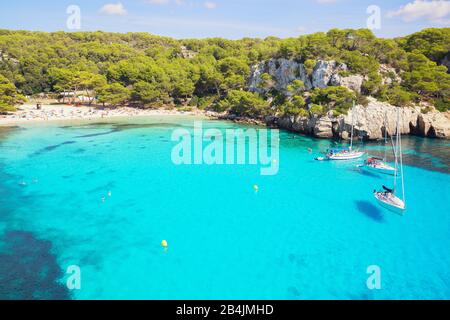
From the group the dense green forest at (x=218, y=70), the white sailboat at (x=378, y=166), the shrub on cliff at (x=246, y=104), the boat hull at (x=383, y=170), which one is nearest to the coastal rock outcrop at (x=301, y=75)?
the dense green forest at (x=218, y=70)

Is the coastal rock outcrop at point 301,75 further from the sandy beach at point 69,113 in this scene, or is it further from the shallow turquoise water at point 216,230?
the shallow turquoise water at point 216,230

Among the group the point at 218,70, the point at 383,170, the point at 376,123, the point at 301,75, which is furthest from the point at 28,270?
the point at 218,70

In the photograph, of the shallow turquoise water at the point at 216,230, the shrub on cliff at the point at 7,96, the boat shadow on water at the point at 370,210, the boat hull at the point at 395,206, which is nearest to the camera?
the shallow turquoise water at the point at 216,230

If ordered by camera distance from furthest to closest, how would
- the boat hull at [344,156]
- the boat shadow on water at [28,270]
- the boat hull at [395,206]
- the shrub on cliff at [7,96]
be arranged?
the shrub on cliff at [7,96] → the boat hull at [344,156] → the boat hull at [395,206] → the boat shadow on water at [28,270]

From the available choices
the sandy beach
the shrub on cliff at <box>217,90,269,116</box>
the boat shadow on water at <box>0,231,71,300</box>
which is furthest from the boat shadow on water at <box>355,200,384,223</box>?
A: the sandy beach

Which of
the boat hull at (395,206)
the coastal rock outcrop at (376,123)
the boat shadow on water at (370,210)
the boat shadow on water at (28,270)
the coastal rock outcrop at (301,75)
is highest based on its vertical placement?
the coastal rock outcrop at (301,75)

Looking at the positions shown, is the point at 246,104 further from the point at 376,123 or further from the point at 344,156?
the point at 344,156

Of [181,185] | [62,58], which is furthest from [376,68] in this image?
[62,58]

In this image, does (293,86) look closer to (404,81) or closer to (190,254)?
(404,81)
